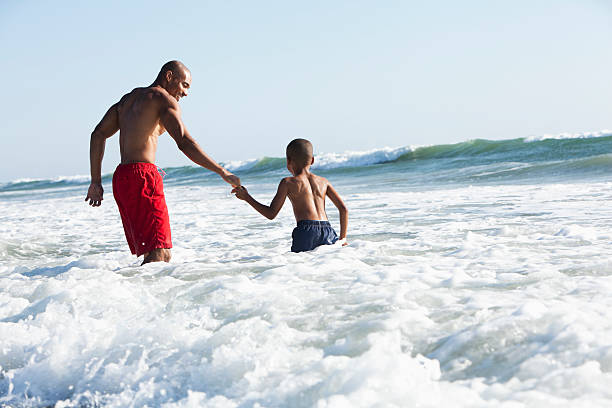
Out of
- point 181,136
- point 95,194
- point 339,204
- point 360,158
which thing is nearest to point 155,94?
point 181,136

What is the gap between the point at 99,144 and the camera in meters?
3.79

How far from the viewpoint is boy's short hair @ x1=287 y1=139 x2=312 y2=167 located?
4016 millimetres

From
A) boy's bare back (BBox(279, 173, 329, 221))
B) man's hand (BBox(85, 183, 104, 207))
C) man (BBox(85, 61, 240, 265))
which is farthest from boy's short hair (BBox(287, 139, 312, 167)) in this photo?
man's hand (BBox(85, 183, 104, 207))

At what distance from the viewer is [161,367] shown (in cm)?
197

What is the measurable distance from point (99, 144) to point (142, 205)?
0.62 meters

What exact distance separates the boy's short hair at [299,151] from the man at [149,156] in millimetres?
600

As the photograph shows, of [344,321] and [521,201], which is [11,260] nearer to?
[344,321]

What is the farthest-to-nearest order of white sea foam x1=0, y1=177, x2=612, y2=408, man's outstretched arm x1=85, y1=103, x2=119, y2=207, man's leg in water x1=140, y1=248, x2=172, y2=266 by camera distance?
man's outstretched arm x1=85, y1=103, x2=119, y2=207
man's leg in water x1=140, y1=248, x2=172, y2=266
white sea foam x1=0, y1=177, x2=612, y2=408

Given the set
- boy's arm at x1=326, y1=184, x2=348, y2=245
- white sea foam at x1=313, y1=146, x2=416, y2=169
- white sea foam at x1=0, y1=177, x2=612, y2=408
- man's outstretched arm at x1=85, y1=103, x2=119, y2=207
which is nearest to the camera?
white sea foam at x1=0, y1=177, x2=612, y2=408

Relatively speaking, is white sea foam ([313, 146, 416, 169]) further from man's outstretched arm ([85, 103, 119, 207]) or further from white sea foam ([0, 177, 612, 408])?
man's outstretched arm ([85, 103, 119, 207])

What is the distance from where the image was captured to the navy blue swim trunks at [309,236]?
397 centimetres

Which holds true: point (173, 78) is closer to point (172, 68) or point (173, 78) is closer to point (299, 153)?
point (172, 68)

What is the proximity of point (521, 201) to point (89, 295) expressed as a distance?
6.03m

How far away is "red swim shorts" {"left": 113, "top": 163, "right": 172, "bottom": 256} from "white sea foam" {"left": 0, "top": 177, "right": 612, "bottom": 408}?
22 cm
